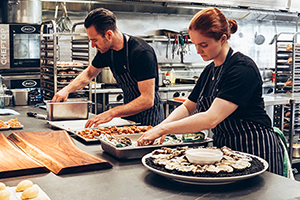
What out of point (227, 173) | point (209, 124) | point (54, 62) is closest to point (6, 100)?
point (54, 62)

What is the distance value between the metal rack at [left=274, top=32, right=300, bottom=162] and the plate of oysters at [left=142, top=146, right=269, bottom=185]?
11.8ft

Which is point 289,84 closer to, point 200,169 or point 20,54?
point 20,54

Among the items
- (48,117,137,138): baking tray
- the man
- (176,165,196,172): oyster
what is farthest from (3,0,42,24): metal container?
(176,165,196,172): oyster

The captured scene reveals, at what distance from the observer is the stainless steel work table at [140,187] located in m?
1.31

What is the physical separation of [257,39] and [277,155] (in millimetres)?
6468

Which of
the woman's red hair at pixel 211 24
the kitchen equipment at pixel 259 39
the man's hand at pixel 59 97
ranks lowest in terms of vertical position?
the man's hand at pixel 59 97

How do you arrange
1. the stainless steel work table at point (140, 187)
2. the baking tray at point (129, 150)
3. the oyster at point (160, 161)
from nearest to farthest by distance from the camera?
the stainless steel work table at point (140, 187), the oyster at point (160, 161), the baking tray at point (129, 150)

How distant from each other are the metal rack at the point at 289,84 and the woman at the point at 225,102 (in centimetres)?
302

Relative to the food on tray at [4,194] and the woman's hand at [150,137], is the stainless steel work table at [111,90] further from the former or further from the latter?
the food on tray at [4,194]

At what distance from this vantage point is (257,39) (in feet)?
26.6

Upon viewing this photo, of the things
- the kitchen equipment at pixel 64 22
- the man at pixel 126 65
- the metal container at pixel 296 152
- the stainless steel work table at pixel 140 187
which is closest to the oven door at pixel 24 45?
the kitchen equipment at pixel 64 22

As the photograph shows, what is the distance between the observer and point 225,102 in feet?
5.90

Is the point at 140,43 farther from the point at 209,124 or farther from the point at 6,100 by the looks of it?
the point at 6,100

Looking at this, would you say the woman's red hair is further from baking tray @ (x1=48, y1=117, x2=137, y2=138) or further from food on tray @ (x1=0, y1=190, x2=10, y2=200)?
food on tray @ (x1=0, y1=190, x2=10, y2=200)
